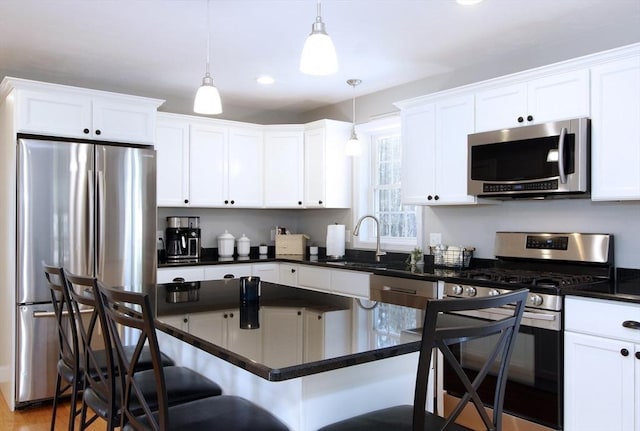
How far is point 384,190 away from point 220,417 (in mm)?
3475

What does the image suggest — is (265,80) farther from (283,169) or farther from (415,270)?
(415,270)

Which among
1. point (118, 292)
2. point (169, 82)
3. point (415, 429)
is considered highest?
point (169, 82)

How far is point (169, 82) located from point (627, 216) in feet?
11.7

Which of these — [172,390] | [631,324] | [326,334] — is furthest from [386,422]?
[631,324]

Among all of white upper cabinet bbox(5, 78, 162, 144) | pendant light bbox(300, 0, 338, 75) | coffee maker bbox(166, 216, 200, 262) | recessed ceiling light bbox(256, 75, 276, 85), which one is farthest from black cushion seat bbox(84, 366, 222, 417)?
recessed ceiling light bbox(256, 75, 276, 85)

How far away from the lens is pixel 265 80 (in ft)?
14.1

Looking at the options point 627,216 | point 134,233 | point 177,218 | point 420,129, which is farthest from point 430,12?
point 177,218

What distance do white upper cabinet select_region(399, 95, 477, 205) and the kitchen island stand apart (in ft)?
6.05

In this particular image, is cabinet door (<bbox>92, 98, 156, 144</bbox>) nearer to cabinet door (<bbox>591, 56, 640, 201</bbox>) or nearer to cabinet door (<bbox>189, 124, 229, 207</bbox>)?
cabinet door (<bbox>189, 124, 229, 207</bbox>)

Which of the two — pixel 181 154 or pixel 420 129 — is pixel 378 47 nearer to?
pixel 420 129

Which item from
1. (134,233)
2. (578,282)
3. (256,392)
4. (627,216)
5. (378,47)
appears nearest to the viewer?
(256,392)

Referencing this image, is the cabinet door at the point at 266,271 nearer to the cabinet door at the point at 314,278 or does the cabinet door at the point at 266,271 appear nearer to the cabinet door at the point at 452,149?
the cabinet door at the point at 314,278

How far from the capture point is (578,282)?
2.85 m

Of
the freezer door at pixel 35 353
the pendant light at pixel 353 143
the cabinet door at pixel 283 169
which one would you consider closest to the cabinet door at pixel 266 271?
the cabinet door at pixel 283 169
